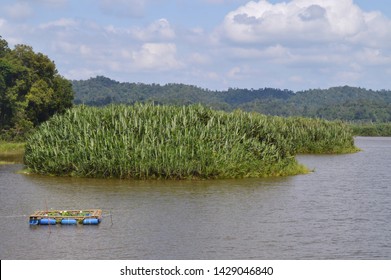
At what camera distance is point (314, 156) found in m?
58.4

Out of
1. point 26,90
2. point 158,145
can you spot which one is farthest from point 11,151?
point 158,145

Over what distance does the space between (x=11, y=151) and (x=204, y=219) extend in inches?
1621

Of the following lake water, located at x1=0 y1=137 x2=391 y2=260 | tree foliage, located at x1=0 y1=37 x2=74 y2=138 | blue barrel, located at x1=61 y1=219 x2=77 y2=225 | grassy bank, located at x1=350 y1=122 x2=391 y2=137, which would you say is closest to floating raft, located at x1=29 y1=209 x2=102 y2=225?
blue barrel, located at x1=61 y1=219 x2=77 y2=225

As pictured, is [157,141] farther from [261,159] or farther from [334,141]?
[334,141]

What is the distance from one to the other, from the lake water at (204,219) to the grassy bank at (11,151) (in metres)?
16.0

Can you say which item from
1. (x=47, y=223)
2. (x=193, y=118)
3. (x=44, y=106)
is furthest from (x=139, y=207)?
(x=44, y=106)

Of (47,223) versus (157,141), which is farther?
(157,141)

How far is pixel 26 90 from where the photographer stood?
245 ft

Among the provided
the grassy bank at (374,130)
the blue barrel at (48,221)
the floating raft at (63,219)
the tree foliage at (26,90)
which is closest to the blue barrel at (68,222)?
the floating raft at (63,219)

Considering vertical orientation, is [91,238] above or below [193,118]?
below

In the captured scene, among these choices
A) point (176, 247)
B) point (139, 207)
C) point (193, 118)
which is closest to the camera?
point (176, 247)

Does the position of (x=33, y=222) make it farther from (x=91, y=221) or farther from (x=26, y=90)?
(x=26, y=90)

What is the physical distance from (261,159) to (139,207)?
12344 millimetres

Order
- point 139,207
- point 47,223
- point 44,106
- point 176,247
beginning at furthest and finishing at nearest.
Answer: point 44,106, point 139,207, point 47,223, point 176,247
